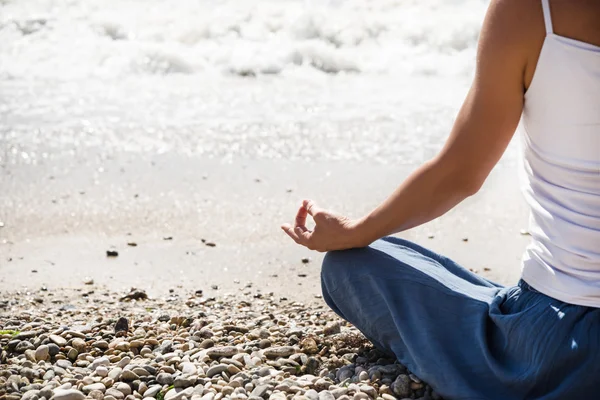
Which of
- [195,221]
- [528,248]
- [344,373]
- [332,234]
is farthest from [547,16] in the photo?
[195,221]

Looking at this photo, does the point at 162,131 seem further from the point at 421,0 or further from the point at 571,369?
the point at 421,0

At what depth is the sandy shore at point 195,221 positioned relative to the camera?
14.0ft

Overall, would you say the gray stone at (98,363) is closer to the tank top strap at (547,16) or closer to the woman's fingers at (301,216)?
the woman's fingers at (301,216)

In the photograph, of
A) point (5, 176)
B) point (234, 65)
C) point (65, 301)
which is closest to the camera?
point (65, 301)

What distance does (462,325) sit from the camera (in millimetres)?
2357

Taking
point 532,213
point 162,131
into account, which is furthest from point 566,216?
point 162,131

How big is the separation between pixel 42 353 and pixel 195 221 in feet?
7.17

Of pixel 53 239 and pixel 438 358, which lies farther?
pixel 53 239

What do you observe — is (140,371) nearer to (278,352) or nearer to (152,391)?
(152,391)

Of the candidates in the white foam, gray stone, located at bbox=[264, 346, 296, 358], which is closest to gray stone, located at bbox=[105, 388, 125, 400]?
gray stone, located at bbox=[264, 346, 296, 358]

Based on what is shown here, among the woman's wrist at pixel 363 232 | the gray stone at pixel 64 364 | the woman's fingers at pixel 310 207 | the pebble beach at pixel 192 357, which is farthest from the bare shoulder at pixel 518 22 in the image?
the gray stone at pixel 64 364

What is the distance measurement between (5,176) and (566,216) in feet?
14.7

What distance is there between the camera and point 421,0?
13586 millimetres

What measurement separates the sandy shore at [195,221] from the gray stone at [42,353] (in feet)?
3.91
